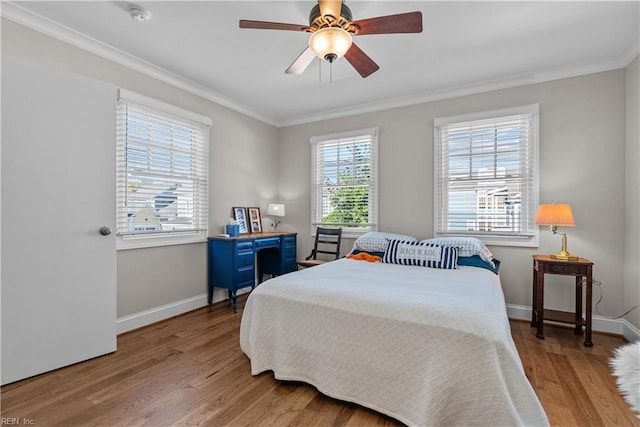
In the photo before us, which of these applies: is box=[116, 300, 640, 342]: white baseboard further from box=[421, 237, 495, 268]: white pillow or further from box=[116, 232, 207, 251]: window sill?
box=[421, 237, 495, 268]: white pillow

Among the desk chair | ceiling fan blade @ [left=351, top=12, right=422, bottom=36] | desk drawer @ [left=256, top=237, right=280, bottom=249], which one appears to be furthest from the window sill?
ceiling fan blade @ [left=351, top=12, right=422, bottom=36]

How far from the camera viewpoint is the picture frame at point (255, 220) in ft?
14.8

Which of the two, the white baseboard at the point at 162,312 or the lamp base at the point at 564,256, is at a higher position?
the lamp base at the point at 564,256

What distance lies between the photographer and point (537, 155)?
3359 mm

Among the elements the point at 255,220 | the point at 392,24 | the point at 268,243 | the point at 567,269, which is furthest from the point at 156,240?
the point at 567,269

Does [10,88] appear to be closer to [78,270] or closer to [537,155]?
[78,270]

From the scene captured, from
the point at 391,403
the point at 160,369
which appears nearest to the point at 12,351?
the point at 160,369

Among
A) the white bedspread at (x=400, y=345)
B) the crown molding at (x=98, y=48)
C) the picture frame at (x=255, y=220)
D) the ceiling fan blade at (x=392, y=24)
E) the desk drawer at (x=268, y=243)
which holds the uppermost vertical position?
the crown molding at (x=98, y=48)

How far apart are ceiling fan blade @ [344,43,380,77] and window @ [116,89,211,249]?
213 cm

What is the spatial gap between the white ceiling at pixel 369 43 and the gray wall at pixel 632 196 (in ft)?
0.99

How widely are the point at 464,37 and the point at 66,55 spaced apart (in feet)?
11.0

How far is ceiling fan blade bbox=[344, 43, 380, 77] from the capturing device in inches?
88.1

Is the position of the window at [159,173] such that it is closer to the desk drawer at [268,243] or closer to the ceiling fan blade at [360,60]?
the desk drawer at [268,243]

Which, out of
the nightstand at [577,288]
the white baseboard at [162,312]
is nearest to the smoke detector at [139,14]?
the white baseboard at [162,312]
